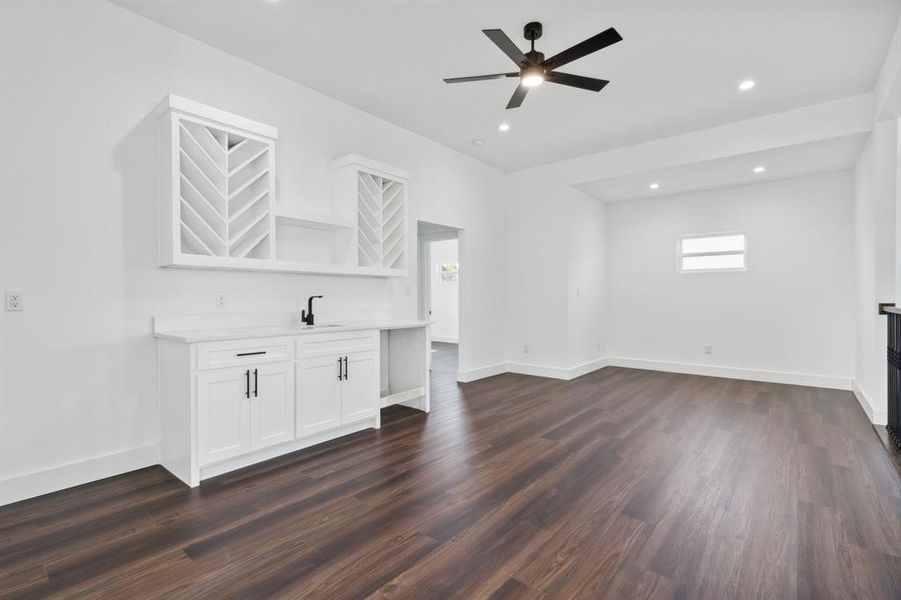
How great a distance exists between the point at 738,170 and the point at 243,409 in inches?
232

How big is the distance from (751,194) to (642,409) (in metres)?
3.63

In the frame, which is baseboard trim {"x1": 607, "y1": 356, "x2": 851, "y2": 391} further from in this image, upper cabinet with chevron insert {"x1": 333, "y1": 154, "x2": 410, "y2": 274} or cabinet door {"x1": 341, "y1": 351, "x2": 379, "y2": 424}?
cabinet door {"x1": 341, "y1": 351, "x2": 379, "y2": 424}

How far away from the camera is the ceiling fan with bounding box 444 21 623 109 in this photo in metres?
2.60

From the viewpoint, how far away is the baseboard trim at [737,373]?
541 cm

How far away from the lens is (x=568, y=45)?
3.30 meters

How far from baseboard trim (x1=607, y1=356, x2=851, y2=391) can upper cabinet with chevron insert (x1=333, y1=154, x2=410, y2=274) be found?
437cm

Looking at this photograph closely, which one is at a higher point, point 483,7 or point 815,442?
point 483,7

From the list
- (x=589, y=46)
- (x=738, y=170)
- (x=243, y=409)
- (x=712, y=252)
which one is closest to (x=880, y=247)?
(x=738, y=170)

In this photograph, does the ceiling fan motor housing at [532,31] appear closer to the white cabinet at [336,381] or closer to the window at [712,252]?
the white cabinet at [336,381]

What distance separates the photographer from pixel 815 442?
3455 millimetres

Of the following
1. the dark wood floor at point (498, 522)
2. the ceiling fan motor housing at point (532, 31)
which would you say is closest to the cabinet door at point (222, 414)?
the dark wood floor at point (498, 522)

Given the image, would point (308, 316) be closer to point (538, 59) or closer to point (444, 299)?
point (538, 59)

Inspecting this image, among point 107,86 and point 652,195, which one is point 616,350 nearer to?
point 652,195

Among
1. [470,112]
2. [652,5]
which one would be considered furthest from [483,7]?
[470,112]
